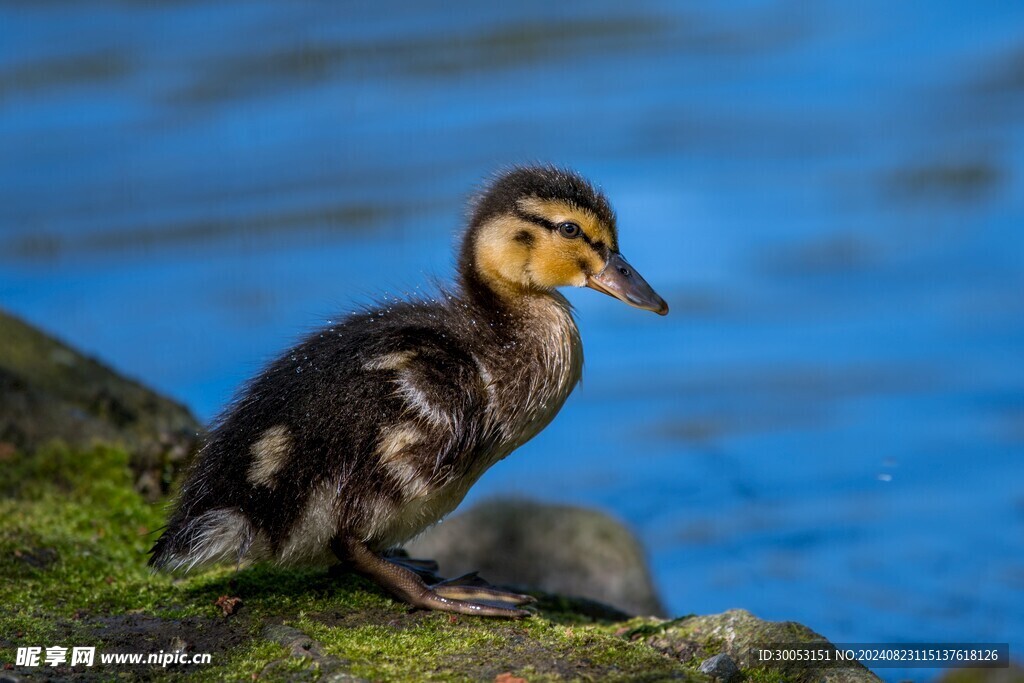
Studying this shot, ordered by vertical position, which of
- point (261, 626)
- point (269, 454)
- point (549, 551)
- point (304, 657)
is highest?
point (549, 551)

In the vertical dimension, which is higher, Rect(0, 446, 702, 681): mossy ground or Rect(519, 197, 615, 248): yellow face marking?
Rect(519, 197, 615, 248): yellow face marking

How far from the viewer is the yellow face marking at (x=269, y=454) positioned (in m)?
4.01

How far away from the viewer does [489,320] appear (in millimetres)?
4473

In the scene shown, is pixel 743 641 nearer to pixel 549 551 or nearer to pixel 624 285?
pixel 624 285

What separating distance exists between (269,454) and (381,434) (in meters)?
0.33

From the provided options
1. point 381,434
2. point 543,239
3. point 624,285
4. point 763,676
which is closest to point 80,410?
point 381,434

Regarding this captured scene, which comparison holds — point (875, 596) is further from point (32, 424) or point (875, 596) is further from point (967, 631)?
point (32, 424)

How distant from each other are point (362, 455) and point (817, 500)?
15.3ft

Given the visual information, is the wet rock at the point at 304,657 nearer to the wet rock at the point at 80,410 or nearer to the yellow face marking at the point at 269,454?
the yellow face marking at the point at 269,454

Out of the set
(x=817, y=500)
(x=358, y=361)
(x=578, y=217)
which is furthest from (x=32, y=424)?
(x=817, y=500)

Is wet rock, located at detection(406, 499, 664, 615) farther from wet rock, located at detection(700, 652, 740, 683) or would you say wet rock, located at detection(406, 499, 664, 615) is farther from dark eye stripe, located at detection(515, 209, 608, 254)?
wet rock, located at detection(700, 652, 740, 683)

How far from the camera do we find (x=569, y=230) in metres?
4.68

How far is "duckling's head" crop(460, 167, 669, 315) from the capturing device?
460 centimetres

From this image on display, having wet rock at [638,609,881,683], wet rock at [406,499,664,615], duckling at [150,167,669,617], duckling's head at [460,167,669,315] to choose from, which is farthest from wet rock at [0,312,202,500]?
wet rock at [638,609,881,683]
